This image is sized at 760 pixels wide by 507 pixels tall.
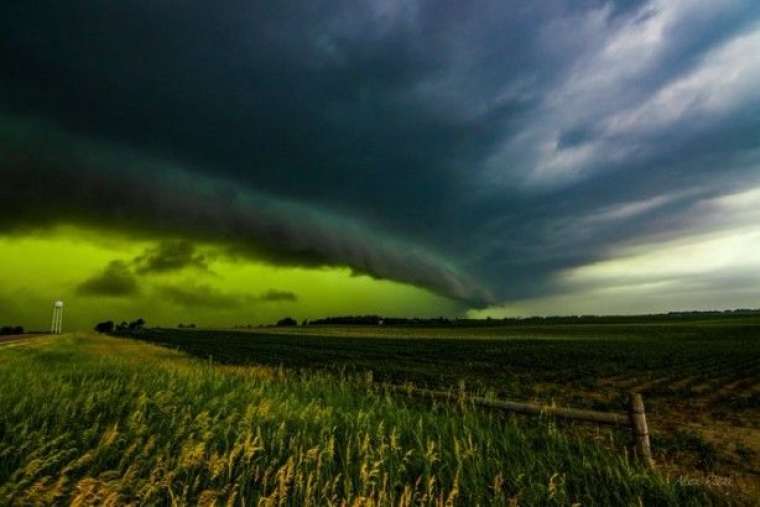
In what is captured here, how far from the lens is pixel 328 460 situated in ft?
21.5

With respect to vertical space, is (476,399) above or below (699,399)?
above

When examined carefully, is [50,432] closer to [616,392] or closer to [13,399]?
[13,399]

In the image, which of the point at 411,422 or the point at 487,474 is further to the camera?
the point at 411,422

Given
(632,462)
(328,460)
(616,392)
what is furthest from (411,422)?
(616,392)

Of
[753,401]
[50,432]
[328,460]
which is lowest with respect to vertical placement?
[753,401]

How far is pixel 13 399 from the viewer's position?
8.21m

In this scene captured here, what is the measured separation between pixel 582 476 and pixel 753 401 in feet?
52.8

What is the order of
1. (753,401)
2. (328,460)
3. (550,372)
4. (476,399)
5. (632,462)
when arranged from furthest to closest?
(550,372)
(753,401)
(476,399)
(632,462)
(328,460)

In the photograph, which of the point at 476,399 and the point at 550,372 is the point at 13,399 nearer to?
the point at 476,399

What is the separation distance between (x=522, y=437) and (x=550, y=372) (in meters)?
22.1

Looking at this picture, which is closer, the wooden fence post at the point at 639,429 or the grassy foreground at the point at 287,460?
the grassy foreground at the point at 287,460

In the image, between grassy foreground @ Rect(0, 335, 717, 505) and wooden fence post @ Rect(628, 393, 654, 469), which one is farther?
wooden fence post @ Rect(628, 393, 654, 469)

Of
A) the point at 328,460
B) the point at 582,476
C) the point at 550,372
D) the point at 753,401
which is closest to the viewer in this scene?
the point at 328,460

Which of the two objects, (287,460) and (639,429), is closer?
(287,460)
